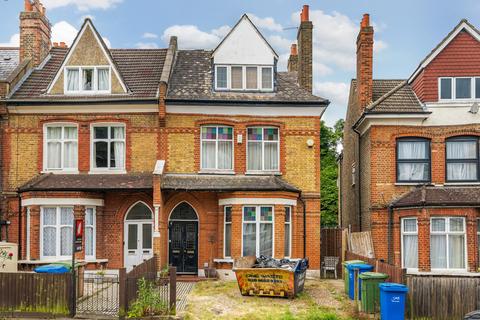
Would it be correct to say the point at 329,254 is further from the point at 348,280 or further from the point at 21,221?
the point at 21,221

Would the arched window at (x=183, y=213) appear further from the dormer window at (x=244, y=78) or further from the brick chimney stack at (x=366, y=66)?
the brick chimney stack at (x=366, y=66)

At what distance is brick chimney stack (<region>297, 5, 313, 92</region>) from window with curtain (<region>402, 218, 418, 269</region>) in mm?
7565

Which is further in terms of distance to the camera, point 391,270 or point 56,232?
point 56,232

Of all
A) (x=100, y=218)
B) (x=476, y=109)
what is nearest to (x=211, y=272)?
(x=100, y=218)

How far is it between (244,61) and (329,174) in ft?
109

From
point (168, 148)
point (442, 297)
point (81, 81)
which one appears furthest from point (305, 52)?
point (442, 297)

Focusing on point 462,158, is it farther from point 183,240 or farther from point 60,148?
point 60,148

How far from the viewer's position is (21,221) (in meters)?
26.5

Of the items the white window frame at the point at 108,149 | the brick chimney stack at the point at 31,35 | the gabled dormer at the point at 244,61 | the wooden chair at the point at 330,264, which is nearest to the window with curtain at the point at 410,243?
the wooden chair at the point at 330,264

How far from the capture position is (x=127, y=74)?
1136 inches

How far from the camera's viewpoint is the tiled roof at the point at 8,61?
1167 inches

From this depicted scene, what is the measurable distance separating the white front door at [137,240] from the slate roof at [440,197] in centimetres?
1038

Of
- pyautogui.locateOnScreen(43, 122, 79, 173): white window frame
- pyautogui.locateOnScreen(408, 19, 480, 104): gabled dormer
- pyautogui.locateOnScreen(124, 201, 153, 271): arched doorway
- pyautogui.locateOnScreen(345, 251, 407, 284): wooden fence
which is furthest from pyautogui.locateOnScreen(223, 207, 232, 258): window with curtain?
pyautogui.locateOnScreen(408, 19, 480, 104): gabled dormer

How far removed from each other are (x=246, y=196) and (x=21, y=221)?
9426 mm
